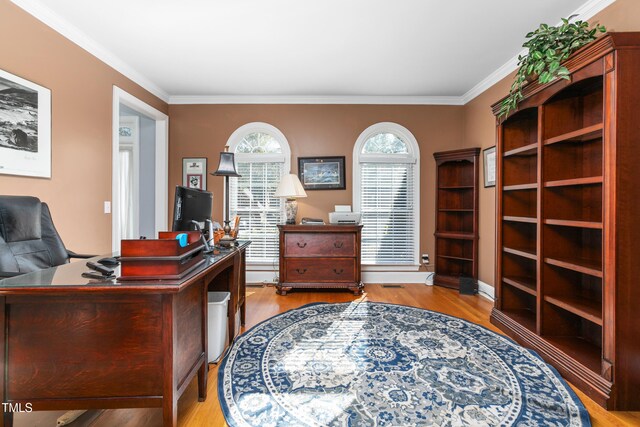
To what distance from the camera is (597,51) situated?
176cm

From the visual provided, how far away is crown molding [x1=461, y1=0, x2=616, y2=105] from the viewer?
2330 millimetres

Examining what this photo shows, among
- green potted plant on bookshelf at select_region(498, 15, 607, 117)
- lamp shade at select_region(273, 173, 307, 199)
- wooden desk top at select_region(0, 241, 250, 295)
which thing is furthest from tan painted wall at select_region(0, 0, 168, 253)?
green potted plant on bookshelf at select_region(498, 15, 607, 117)

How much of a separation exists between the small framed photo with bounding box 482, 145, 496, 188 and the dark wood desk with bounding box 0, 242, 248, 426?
11.9 feet

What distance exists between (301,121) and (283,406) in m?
3.61

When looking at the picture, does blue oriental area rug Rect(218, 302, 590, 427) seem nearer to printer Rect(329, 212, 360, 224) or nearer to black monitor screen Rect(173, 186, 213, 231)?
black monitor screen Rect(173, 186, 213, 231)

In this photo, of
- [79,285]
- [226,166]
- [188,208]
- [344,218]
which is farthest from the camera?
[344,218]

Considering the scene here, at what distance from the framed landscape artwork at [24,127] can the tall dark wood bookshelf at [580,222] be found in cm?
378

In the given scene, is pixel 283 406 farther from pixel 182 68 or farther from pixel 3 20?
pixel 182 68

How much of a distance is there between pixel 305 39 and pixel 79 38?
2033mm

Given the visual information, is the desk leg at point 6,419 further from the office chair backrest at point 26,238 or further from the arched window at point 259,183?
the arched window at point 259,183

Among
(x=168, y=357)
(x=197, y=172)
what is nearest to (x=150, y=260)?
(x=168, y=357)

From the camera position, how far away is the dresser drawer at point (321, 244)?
3896 mm

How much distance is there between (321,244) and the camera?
3895 millimetres

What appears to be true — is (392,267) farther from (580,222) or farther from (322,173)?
(580,222)
